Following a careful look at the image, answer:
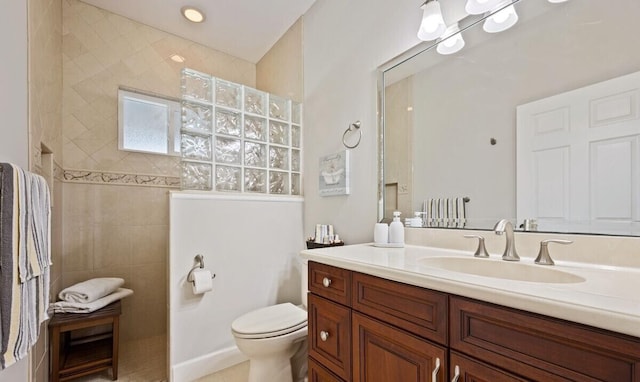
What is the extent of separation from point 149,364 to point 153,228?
107 cm

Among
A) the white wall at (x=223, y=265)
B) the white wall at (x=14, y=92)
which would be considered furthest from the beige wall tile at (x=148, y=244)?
the white wall at (x=14, y=92)

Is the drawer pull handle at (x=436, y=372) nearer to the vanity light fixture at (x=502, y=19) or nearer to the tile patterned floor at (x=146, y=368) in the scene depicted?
the vanity light fixture at (x=502, y=19)

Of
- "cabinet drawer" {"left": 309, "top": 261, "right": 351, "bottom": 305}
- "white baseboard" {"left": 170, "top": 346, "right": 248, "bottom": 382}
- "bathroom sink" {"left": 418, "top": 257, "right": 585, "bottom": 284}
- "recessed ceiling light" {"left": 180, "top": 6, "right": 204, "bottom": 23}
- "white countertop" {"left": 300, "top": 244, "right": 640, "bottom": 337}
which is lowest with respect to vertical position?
"white baseboard" {"left": 170, "top": 346, "right": 248, "bottom": 382}

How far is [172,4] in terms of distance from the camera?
2258mm

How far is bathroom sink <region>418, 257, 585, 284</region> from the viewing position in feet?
2.88

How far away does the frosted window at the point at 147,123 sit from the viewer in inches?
93.4

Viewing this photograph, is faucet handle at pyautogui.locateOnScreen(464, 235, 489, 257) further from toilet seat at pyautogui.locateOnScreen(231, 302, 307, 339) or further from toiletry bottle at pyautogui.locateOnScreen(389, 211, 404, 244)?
toilet seat at pyautogui.locateOnScreen(231, 302, 307, 339)

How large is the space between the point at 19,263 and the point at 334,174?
158 cm

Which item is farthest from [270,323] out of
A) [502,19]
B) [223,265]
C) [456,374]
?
[502,19]

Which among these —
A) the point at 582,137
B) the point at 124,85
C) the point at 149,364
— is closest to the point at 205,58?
the point at 124,85

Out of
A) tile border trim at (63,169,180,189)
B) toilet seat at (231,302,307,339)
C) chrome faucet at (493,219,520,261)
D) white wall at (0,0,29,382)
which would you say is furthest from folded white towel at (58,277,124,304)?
chrome faucet at (493,219,520,261)

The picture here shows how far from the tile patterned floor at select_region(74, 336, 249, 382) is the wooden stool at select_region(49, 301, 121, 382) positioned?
0.33 feet

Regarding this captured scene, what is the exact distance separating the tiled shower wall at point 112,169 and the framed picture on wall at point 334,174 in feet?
4.81

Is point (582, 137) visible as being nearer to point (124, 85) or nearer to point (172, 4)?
point (172, 4)
